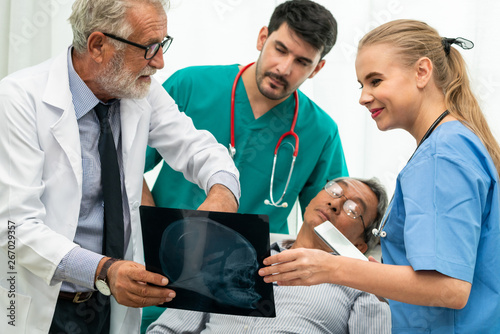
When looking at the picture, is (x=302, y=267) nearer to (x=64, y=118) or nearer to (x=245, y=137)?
(x=64, y=118)

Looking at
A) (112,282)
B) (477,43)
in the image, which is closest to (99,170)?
(112,282)

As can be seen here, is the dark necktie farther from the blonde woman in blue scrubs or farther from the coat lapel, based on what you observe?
the blonde woman in blue scrubs

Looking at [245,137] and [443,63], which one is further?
[245,137]

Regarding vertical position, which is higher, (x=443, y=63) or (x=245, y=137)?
(x=443, y=63)

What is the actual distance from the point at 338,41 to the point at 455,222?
157 centimetres

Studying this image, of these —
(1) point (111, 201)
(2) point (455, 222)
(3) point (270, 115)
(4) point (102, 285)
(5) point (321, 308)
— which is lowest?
(5) point (321, 308)

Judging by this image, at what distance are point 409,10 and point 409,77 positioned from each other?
1.25 metres

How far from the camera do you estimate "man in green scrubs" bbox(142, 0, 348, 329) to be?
2.13 metres

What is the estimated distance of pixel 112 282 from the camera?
4.44 ft

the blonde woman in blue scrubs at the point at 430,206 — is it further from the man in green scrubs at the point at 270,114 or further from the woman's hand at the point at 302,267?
the man in green scrubs at the point at 270,114

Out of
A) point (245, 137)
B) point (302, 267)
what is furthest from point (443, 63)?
point (245, 137)

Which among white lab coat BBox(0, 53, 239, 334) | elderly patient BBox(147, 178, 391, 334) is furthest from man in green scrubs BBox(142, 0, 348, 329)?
white lab coat BBox(0, 53, 239, 334)

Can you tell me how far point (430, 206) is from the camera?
1146mm

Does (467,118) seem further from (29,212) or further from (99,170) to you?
(29,212)
